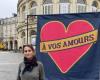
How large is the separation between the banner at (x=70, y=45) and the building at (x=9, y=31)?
136346 mm

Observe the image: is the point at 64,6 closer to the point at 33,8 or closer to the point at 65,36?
the point at 33,8

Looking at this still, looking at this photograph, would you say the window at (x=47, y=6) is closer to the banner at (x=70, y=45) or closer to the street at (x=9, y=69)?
the street at (x=9, y=69)

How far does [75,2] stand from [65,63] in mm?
74263

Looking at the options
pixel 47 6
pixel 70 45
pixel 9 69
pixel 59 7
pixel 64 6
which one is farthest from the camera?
pixel 47 6

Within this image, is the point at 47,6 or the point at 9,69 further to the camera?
the point at 47,6

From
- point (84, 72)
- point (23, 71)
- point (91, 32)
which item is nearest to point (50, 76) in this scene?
point (84, 72)

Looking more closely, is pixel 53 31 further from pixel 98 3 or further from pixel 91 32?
pixel 98 3

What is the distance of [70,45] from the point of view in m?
7.45

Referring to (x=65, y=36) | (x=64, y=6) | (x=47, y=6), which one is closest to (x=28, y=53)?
(x=65, y=36)

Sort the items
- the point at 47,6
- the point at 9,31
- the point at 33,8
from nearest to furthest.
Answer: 1. the point at 47,6
2. the point at 33,8
3. the point at 9,31

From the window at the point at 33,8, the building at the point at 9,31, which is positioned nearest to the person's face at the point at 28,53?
the window at the point at 33,8

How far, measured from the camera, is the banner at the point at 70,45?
743cm

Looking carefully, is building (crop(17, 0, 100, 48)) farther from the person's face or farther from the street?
the person's face

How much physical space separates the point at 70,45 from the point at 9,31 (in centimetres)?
14918
